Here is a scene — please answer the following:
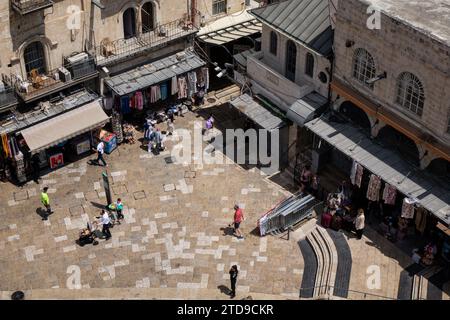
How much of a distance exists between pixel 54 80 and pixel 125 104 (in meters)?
6.15

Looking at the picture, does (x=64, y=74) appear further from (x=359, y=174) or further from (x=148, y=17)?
(x=359, y=174)

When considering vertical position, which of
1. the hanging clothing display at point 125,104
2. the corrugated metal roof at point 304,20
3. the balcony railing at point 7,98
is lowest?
the hanging clothing display at point 125,104

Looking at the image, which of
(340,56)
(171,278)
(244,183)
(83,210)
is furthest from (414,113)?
(83,210)

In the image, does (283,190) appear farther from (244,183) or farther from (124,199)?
(124,199)

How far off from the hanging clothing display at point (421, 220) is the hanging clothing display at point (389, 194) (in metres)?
1.65

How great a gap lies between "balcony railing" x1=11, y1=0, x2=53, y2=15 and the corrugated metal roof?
14596 mm

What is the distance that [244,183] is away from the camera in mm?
52594

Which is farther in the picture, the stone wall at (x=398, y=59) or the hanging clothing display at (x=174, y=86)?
the hanging clothing display at (x=174, y=86)

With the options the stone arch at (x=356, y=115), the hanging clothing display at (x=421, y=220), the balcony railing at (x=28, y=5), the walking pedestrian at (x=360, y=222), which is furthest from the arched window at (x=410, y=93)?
the balcony railing at (x=28, y=5)

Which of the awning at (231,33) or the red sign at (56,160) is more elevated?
the awning at (231,33)

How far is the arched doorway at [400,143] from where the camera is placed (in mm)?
46375

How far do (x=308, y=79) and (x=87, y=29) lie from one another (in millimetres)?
15577

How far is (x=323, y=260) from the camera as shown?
46500 millimetres

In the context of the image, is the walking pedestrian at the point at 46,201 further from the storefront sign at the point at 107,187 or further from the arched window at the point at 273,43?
the arched window at the point at 273,43
